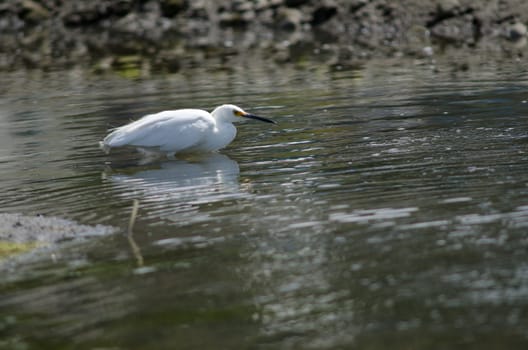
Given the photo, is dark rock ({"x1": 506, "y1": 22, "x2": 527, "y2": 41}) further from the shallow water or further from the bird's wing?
the bird's wing

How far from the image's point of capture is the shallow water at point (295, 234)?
5898 mm

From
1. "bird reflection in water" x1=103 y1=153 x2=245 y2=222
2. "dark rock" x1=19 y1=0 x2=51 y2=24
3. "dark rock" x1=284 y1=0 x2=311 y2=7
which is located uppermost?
"dark rock" x1=19 y1=0 x2=51 y2=24

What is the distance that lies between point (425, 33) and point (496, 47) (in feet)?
18.1

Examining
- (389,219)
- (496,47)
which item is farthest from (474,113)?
(496,47)

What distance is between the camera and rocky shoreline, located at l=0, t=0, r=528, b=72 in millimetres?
26219

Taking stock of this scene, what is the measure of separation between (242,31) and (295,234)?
27.2m

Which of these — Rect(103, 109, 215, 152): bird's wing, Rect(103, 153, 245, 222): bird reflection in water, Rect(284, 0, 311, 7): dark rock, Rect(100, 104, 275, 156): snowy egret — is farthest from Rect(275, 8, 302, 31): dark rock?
Rect(103, 109, 215, 152): bird's wing

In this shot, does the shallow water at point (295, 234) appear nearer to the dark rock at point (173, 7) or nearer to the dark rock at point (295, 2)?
the dark rock at point (295, 2)

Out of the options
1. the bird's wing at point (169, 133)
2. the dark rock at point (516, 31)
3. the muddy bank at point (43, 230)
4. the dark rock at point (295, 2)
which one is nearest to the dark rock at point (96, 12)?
the dark rock at point (295, 2)

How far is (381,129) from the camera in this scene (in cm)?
1296

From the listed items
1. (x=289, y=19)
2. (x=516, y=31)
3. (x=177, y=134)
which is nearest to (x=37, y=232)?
(x=177, y=134)

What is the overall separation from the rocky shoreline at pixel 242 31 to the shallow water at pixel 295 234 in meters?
10.4

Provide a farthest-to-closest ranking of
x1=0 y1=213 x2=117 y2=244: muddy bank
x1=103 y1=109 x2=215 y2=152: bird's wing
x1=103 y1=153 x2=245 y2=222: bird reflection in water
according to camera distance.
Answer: x1=103 y1=109 x2=215 y2=152: bird's wing
x1=103 y1=153 x2=245 y2=222: bird reflection in water
x1=0 y1=213 x2=117 y2=244: muddy bank

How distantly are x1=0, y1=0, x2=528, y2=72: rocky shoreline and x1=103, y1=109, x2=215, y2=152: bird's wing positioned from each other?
10923 mm
